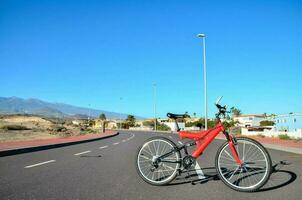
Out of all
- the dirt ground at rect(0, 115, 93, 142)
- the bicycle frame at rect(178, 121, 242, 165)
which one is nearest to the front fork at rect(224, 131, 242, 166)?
the bicycle frame at rect(178, 121, 242, 165)

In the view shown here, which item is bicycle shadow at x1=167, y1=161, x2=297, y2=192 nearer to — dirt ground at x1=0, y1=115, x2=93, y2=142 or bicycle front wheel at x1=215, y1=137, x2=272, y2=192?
bicycle front wheel at x1=215, y1=137, x2=272, y2=192

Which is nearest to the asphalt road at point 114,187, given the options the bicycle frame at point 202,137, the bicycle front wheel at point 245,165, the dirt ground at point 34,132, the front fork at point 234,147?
the bicycle front wheel at point 245,165

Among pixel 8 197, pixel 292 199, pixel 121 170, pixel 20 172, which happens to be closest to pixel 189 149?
pixel 292 199

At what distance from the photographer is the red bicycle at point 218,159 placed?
17.9 feet

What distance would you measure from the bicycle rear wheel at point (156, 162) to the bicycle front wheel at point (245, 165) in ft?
2.60

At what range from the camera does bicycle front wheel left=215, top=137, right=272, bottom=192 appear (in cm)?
533

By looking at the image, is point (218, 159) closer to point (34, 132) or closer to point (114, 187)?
point (114, 187)

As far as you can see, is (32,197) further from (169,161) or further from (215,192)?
(215,192)

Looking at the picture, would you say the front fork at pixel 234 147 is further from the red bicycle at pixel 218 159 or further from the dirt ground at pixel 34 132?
the dirt ground at pixel 34 132

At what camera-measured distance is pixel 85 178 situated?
6.70 meters

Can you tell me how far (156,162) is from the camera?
6.14m

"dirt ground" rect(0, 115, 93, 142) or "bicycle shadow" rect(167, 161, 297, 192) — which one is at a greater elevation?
"dirt ground" rect(0, 115, 93, 142)

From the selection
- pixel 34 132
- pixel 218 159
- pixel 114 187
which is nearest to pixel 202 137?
pixel 218 159

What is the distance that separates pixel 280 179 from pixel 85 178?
3.76m
